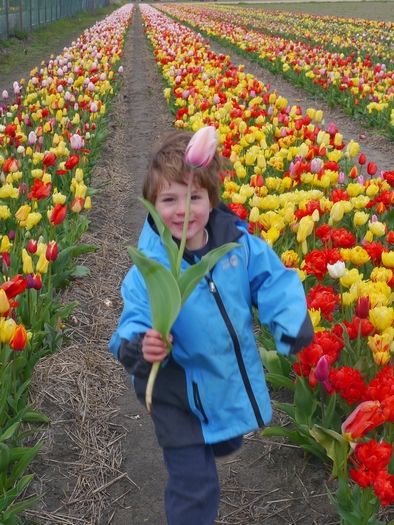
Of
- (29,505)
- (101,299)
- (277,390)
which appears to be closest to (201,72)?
(101,299)

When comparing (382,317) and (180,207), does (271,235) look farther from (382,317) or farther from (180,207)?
(180,207)

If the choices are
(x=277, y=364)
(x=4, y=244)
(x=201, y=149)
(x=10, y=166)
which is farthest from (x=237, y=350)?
(x=10, y=166)

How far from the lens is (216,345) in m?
2.26

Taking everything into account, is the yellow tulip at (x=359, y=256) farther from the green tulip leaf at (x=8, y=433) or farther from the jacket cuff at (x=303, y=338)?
the green tulip leaf at (x=8, y=433)

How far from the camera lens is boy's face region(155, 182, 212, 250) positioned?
223 cm

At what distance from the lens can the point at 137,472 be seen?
118 inches

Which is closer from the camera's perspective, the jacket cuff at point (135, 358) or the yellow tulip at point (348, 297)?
the jacket cuff at point (135, 358)

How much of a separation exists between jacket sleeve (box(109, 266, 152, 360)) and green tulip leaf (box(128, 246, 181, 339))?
9.3 inches

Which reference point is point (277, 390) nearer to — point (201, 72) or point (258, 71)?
point (201, 72)

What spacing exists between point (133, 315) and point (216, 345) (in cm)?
29

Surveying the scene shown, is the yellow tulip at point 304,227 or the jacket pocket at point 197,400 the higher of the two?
the jacket pocket at point 197,400

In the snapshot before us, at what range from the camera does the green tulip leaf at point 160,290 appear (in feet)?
5.85

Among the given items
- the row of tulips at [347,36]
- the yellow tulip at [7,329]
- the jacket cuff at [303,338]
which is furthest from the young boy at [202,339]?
the row of tulips at [347,36]

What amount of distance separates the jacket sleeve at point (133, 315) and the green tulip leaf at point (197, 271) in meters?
0.29
